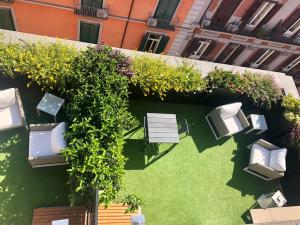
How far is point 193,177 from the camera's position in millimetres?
12406

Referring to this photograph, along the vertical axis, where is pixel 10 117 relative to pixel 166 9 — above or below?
below

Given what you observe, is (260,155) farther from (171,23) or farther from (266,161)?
(171,23)

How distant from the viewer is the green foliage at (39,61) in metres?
10.8

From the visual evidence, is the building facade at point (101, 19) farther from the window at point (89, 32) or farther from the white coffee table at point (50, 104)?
the white coffee table at point (50, 104)

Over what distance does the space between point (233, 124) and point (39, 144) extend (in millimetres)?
7355

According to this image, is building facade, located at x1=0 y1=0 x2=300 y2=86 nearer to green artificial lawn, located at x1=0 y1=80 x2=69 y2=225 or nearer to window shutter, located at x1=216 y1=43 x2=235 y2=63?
window shutter, located at x1=216 y1=43 x2=235 y2=63

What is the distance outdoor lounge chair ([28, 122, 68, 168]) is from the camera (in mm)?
10391

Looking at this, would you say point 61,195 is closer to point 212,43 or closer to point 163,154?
point 163,154

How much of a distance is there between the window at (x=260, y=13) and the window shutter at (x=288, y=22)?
1502 millimetres

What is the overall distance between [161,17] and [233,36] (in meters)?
5.03

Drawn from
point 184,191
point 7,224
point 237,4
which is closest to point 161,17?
point 237,4

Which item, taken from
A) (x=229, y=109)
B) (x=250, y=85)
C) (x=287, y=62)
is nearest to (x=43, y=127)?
(x=229, y=109)

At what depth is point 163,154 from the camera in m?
12.5

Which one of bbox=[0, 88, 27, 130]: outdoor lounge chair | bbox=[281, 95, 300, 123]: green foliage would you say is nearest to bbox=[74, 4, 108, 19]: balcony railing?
bbox=[0, 88, 27, 130]: outdoor lounge chair
